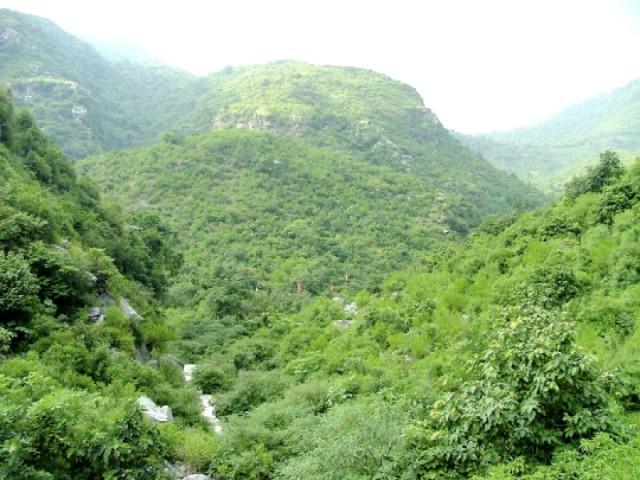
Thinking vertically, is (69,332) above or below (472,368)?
below

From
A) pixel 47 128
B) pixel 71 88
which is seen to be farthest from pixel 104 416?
pixel 71 88

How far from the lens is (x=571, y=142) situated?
140m

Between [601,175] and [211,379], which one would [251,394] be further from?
[601,175]

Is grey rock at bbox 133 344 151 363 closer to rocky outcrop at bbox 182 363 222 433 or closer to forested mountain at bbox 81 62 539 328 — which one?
rocky outcrop at bbox 182 363 222 433

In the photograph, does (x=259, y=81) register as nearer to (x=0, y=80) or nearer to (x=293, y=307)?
(x=0, y=80)

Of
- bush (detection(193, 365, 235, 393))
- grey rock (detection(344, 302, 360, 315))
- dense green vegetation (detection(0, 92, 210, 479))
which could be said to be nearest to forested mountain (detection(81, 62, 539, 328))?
grey rock (detection(344, 302, 360, 315))

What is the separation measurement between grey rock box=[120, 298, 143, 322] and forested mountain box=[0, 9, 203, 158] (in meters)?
70.7

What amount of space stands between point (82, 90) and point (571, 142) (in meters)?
132

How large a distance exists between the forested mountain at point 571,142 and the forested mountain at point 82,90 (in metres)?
90.3

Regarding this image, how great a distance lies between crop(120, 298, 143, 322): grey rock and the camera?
15.6 meters

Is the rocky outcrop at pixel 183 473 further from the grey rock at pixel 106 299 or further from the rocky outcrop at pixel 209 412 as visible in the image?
the grey rock at pixel 106 299

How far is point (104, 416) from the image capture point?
7.27 m

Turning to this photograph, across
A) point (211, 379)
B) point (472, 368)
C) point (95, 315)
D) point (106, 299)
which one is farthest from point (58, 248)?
point (472, 368)

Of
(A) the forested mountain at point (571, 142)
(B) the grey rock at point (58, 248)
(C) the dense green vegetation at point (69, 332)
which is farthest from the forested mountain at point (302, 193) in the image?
(A) the forested mountain at point (571, 142)
